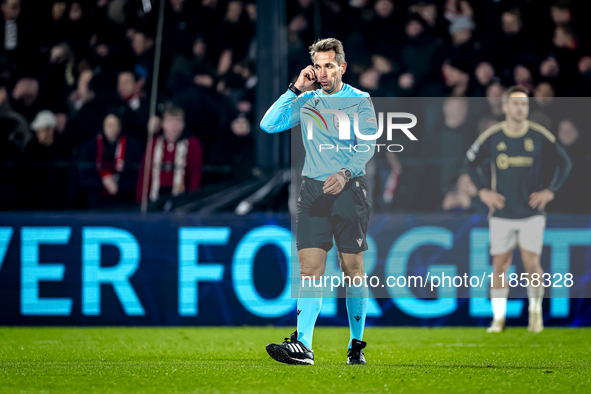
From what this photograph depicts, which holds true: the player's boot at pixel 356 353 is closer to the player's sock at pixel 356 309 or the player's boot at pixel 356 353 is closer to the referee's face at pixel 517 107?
the player's sock at pixel 356 309

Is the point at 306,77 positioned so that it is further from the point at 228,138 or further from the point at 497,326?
the point at 497,326

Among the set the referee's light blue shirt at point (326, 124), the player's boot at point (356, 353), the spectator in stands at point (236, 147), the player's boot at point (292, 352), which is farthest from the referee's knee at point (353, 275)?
the spectator in stands at point (236, 147)

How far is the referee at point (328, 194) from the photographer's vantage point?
4277mm

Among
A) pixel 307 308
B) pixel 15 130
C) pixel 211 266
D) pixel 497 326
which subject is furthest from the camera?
pixel 15 130

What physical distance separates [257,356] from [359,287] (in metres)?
0.91

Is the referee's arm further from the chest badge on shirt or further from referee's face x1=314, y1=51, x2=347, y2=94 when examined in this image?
the chest badge on shirt

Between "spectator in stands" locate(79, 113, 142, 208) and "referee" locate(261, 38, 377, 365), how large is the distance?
3.13m

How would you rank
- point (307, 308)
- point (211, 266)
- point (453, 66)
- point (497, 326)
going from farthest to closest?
point (453, 66), point (211, 266), point (497, 326), point (307, 308)

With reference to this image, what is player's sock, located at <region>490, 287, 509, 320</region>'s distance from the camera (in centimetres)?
672

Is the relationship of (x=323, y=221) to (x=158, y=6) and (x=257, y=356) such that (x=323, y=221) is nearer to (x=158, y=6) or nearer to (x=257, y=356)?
(x=257, y=356)

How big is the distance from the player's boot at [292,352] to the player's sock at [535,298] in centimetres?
320

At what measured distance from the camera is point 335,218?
14.1ft

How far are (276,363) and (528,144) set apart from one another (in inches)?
138

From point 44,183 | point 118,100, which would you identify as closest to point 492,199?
point 118,100
